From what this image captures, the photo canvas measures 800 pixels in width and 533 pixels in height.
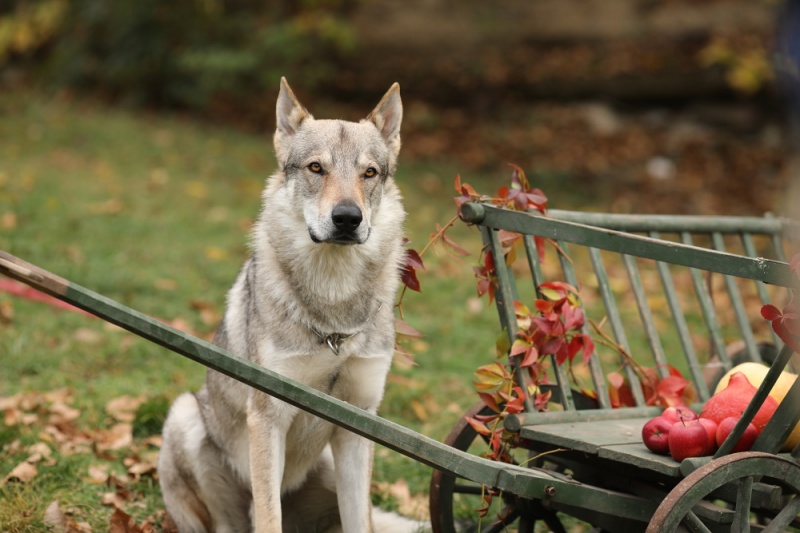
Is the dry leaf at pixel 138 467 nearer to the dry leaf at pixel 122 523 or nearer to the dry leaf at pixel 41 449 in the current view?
the dry leaf at pixel 41 449

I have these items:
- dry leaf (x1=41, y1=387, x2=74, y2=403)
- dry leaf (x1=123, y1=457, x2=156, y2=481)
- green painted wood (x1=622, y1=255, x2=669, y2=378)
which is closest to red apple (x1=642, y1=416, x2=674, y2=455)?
green painted wood (x1=622, y1=255, x2=669, y2=378)

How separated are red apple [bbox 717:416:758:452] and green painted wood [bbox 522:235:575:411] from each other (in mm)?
611

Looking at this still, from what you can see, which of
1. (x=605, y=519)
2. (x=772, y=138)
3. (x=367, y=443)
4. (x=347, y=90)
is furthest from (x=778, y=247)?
(x=347, y=90)

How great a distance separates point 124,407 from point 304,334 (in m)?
1.96

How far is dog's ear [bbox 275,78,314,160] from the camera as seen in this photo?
12.1 ft

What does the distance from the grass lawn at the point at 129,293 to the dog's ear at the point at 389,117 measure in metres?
1.78

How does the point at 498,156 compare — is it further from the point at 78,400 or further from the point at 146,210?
the point at 78,400

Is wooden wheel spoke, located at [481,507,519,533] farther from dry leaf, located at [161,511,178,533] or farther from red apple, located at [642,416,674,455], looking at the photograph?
dry leaf, located at [161,511,178,533]

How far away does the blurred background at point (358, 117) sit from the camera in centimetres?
720

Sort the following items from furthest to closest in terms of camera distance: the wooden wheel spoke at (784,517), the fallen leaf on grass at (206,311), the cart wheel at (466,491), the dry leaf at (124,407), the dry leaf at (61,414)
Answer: the fallen leaf on grass at (206,311), the dry leaf at (124,407), the dry leaf at (61,414), the cart wheel at (466,491), the wooden wheel spoke at (784,517)

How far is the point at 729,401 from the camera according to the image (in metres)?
3.21

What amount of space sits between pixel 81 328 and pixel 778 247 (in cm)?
441

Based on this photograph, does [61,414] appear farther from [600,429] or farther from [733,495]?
[733,495]

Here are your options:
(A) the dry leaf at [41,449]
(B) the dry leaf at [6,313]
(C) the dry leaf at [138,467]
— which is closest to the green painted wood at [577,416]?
(C) the dry leaf at [138,467]
